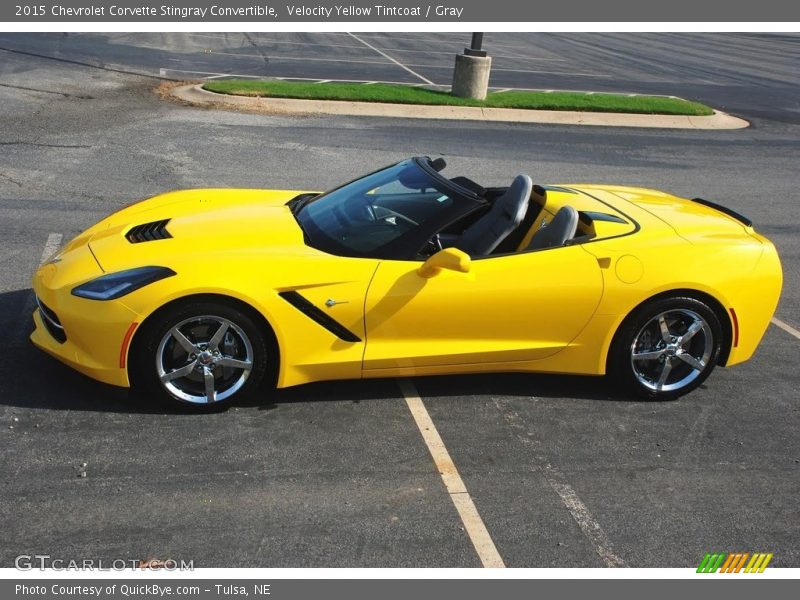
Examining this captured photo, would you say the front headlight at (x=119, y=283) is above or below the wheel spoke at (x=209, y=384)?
above

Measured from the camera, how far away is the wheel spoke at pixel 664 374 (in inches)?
223

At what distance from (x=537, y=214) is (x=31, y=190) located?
19.4 feet

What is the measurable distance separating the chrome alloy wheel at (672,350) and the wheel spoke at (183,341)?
8.99ft

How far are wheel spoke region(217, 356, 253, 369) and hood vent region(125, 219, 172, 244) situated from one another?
0.91m

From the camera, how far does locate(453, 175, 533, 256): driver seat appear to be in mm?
5531

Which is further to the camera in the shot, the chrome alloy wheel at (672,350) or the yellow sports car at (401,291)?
the chrome alloy wheel at (672,350)

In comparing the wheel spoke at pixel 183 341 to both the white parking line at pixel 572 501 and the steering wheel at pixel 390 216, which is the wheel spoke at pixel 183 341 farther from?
the white parking line at pixel 572 501

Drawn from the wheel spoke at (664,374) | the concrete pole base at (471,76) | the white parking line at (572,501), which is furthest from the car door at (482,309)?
the concrete pole base at (471,76)

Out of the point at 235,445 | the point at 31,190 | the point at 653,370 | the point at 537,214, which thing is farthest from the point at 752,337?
the point at 31,190

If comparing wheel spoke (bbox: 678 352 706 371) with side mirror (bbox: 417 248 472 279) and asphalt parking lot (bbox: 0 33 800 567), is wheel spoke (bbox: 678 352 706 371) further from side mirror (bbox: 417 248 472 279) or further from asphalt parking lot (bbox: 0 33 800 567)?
side mirror (bbox: 417 248 472 279)

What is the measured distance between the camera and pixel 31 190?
9359 mm

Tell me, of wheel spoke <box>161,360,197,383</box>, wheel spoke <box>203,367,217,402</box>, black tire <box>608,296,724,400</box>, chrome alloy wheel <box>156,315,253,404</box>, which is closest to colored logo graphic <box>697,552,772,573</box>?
black tire <box>608,296,724,400</box>

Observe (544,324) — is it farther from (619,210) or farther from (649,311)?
(619,210)

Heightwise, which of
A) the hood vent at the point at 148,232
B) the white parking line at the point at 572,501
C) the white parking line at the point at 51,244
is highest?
the hood vent at the point at 148,232
